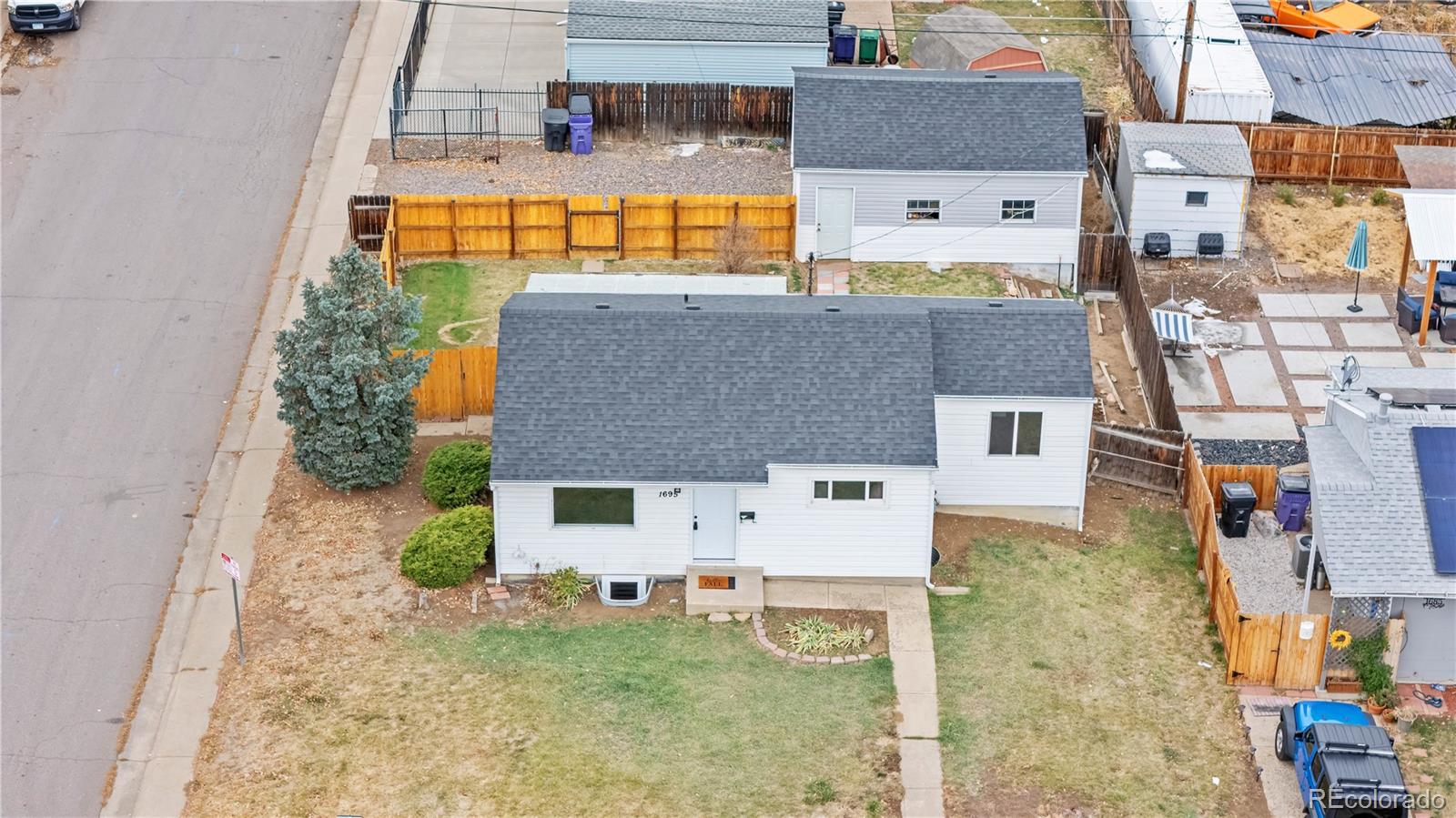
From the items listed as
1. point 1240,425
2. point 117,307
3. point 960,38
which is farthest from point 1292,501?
point 117,307

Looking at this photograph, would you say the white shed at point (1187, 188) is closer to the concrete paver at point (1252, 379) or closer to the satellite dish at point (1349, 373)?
the concrete paver at point (1252, 379)

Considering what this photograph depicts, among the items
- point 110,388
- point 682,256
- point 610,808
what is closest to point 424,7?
point 682,256

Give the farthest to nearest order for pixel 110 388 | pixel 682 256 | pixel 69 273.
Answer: pixel 682 256
pixel 69 273
pixel 110 388

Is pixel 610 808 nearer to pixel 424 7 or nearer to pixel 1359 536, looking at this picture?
pixel 1359 536

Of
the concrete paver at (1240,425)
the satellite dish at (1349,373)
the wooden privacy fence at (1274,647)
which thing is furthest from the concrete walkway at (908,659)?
the concrete paver at (1240,425)

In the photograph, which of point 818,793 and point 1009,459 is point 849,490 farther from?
point 818,793

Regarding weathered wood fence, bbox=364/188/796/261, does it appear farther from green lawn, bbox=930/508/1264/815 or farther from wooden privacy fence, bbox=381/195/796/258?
green lawn, bbox=930/508/1264/815
